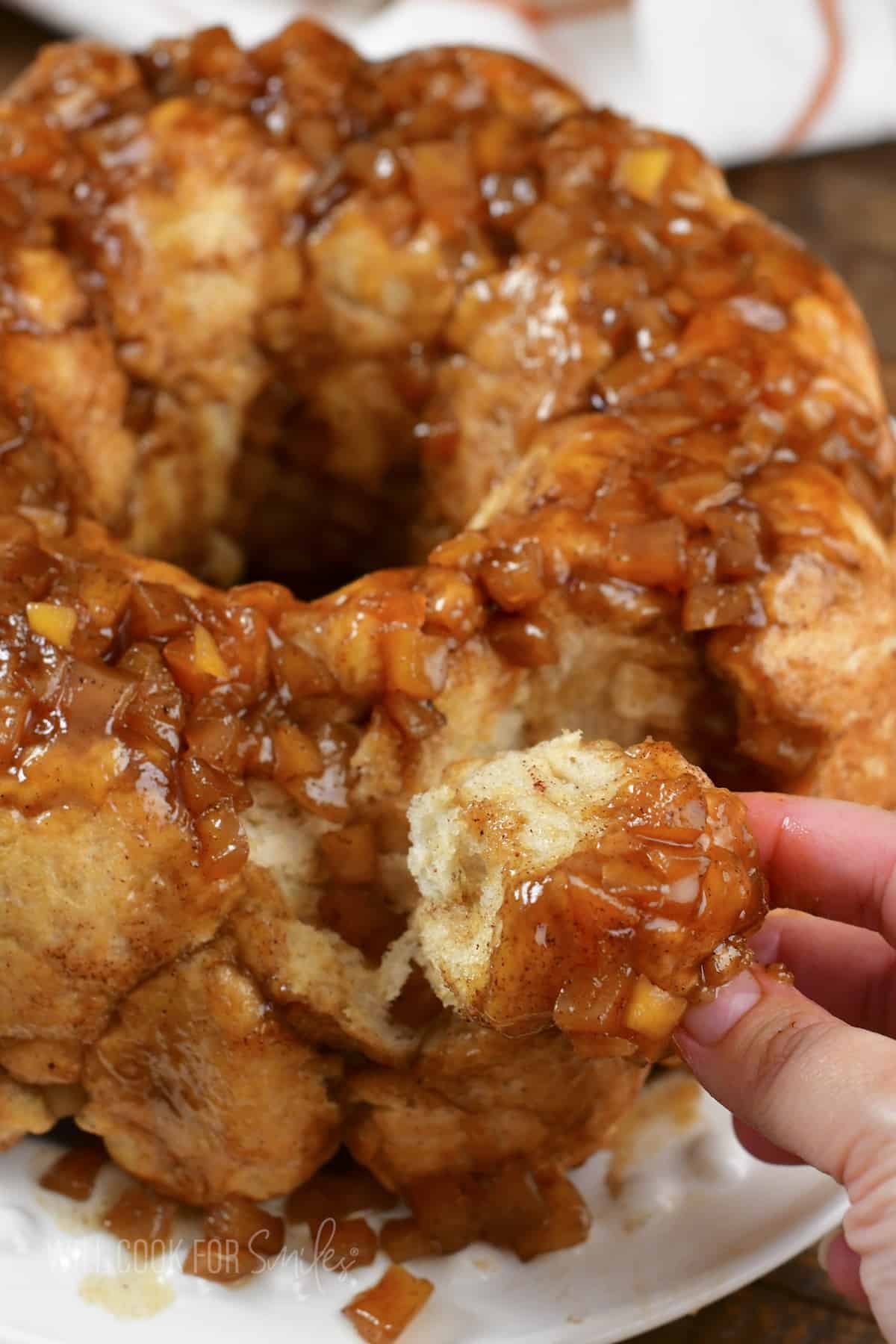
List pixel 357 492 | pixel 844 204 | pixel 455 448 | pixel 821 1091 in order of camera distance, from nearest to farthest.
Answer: pixel 821 1091, pixel 455 448, pixel 357 492, pixel 844 204

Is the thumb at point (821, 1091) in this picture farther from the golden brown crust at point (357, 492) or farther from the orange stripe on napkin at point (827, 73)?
the orange stripe on napkin at point (827, 73)

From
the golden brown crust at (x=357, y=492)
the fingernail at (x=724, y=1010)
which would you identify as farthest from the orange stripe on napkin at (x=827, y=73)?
the fingernail at (x=724, y=1010)

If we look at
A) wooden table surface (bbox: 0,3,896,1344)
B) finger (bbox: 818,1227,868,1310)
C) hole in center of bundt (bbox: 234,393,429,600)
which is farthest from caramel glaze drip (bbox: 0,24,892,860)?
wooden table surface (bbox: 0,3,896,1344)

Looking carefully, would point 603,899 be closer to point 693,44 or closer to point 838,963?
point 838,963

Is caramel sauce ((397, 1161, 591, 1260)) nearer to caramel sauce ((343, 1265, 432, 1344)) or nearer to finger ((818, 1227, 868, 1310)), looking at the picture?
caramel sauce ((343, 1265, 432, 1344))

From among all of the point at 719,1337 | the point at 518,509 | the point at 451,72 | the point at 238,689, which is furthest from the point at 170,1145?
the point at 451,72

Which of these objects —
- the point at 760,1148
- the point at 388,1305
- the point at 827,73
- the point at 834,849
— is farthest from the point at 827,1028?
Result: the point at 827,73
